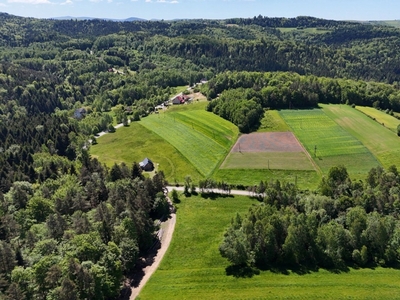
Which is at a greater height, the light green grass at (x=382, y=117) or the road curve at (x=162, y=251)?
the light green grass at (x=382, y=117)

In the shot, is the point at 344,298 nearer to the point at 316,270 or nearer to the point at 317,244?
the point at 316,270

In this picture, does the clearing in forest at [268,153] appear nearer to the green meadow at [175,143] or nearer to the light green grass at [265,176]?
the light green grass at [265,176]

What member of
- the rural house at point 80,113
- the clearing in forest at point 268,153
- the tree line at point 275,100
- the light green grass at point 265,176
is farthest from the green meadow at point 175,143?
the rural house at point 80,113

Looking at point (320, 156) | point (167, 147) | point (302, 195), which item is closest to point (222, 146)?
point (167, 147)

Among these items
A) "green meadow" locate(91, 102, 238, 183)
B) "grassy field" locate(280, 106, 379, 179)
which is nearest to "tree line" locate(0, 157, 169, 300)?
"green meadow" locate(91, 102, 238, 183)

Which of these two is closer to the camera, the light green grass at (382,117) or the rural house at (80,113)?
the light green grass at (382,117)

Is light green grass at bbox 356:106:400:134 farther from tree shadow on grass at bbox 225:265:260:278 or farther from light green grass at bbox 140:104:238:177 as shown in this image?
tree shadow on grass at bbox 225:265:260:278

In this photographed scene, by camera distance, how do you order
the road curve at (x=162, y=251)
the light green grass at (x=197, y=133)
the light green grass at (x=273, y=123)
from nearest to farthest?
the road curve at (x=162, y=251) < the light green grass at (x=197, y=133) < the light green grass at (x=273, y=123)
